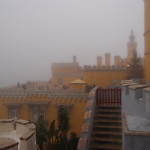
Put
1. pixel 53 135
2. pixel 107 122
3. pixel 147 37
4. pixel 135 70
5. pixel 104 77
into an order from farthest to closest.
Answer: pixel 104 77
pixel 135 70
pixel 147 37
pixel 53 135
pixel 107 122

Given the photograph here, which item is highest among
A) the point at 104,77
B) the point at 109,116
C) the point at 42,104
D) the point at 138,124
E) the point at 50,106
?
the point at 104,77

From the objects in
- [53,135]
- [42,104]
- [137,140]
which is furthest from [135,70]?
[137,140]

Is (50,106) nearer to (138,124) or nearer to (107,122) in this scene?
(107,122)

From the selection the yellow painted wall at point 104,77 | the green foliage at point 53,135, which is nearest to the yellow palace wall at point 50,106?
the green foliage at point 53,135

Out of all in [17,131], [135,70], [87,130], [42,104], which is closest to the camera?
[17,131]

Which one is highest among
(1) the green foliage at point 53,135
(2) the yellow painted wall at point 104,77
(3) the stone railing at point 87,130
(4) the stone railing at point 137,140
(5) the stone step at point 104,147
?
(2) the yellow painted wall at point 104,77

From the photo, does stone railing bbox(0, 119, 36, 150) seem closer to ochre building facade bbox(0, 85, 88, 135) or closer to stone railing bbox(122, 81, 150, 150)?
stone railing bbox(122, 81, 150, 150)

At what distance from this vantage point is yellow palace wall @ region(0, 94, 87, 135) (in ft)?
61.1

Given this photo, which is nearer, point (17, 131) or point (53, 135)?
point (17, 131)

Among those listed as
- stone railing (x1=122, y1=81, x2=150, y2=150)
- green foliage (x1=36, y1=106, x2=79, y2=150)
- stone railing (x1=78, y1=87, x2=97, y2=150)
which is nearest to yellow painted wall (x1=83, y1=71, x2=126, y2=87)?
green foliage (x1=36, y1=106, x2=79, y2=150)

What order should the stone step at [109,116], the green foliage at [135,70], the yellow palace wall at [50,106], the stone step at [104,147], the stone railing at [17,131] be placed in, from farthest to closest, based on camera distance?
the green foliage at [135,70] < the yellow palace wall at [50,106] < the stone step at [109,116] < the stone step at [104,147] < the stone railing at [17,131]

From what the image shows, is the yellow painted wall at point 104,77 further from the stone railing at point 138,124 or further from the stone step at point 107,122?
the stone railing at point 138,124

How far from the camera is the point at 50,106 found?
1914 cm

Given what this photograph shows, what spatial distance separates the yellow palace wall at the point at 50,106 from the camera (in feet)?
61.1
